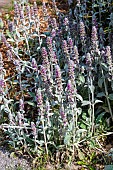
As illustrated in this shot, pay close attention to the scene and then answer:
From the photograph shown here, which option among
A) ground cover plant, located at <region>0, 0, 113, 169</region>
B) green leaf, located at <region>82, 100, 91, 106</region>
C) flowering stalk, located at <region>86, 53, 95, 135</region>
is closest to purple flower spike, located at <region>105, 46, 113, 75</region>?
ground cover plant, located at <region>0, 0, 113, 169</region>

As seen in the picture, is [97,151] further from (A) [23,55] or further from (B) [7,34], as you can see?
(B) [7,34]

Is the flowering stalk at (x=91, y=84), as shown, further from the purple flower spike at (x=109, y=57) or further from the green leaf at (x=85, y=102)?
the purple flower spike at (x=109, y=57)

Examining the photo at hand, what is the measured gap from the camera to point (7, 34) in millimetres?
4742

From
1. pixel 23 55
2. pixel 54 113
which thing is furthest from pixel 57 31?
pixel 54 113

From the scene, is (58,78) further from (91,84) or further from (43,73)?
(91,84)

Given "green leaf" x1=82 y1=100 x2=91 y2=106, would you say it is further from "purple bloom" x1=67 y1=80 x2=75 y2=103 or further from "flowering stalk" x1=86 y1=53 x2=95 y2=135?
"purple bloom" x1=67 y1=80 x2=75 y2=103

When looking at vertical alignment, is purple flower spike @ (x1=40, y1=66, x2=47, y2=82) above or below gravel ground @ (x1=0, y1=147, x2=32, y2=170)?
above

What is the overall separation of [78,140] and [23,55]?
154 centimetres

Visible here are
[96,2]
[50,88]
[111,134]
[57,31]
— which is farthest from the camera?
[96,2]

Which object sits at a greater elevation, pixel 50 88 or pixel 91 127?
pixel 50 88

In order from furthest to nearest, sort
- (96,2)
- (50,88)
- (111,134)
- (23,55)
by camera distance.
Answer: (96,2), (23,55), (111,134), (50,88)

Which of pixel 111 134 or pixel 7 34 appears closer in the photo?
pixel 111 134

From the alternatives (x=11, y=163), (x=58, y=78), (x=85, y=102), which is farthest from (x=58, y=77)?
(x=11, y=163)

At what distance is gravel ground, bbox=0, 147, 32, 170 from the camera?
3391mm
